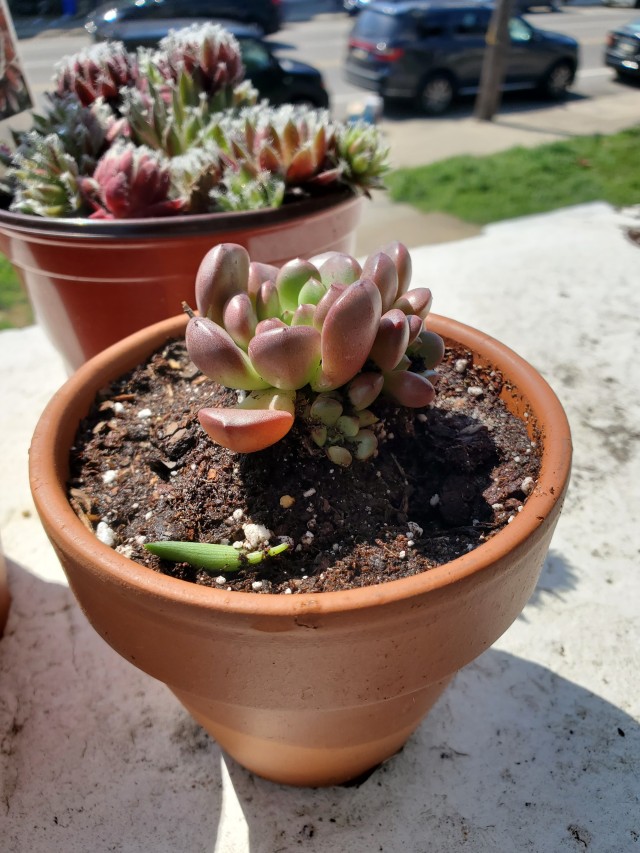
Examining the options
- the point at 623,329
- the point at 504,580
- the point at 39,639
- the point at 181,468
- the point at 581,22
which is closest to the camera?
the point at 504,580

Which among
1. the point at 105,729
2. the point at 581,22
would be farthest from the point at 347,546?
the point at 581,22

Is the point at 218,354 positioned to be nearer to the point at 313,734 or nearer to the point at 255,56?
the point at 313,734

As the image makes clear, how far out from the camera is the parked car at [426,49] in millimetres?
7984

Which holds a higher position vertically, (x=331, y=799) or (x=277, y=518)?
(x=277, y=518)

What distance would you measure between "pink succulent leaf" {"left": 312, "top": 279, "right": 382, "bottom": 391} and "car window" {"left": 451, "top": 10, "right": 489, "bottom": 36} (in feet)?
28.3

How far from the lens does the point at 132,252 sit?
144 cm

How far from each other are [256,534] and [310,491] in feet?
0.29

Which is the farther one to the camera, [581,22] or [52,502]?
[581,22]

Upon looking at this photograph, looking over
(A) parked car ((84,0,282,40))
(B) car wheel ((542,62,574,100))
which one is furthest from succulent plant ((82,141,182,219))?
(B) car wheel ((542,62,574,100))

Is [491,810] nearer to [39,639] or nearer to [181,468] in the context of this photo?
[181,468]

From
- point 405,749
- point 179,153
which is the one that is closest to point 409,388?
point 405,749

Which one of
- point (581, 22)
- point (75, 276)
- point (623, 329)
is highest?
point (75, 276)

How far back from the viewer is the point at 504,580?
804mm

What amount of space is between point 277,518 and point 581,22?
63.9 feet
